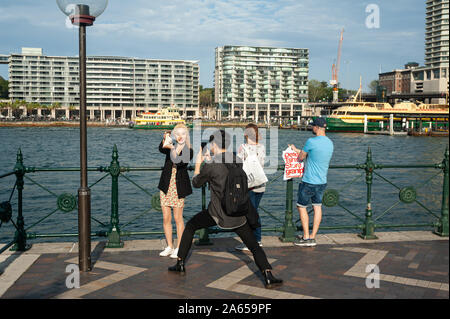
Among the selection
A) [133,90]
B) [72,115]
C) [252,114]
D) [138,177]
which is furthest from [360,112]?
[72,115]

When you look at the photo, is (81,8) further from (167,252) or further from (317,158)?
(317,158)

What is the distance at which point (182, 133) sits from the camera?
6035 mm

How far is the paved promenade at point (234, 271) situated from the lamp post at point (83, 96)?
32cm

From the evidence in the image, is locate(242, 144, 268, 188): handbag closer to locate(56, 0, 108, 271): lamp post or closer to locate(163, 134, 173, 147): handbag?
locate(163, 134, 173, 147): handbag

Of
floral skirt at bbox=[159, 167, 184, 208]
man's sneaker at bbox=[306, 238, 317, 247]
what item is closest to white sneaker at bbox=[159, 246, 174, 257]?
floral skirt at bbox=[159, 167, 184, 208]

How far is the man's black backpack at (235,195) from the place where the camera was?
5.12 metres

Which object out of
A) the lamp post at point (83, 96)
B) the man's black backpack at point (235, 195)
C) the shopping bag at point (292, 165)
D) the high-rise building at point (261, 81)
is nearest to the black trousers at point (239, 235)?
the man's black backpack at point (235, 195)

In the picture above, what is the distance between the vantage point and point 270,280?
5109 millimetres

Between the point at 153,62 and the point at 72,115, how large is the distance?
35.5 m

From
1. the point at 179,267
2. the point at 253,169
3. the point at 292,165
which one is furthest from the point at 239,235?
the point at 292,165

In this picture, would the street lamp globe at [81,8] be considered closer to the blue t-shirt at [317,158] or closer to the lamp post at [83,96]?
the lamp post at [83,96]

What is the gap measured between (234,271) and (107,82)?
6685 inches

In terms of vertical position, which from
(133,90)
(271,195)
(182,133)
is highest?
(133,90)
